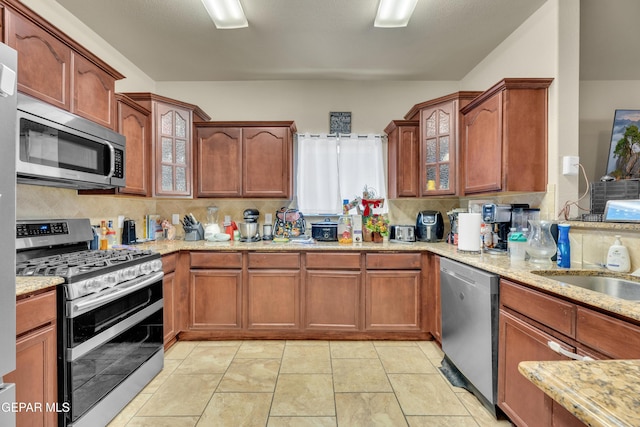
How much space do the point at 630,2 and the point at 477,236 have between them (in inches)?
77.6

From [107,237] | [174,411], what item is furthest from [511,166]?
[107,237]

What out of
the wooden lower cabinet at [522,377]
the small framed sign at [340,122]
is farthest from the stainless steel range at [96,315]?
the small framed sign at [340,122]

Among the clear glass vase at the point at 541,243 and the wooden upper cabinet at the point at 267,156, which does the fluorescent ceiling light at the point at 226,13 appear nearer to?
the wooden upper cabinet at the point at 267,156

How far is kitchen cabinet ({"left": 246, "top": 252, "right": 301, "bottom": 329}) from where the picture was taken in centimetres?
272

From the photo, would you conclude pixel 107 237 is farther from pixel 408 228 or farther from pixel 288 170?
pixel 408 228

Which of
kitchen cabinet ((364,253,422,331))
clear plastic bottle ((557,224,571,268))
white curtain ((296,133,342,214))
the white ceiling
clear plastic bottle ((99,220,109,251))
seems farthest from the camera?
white curtain ((296,133,342,214))

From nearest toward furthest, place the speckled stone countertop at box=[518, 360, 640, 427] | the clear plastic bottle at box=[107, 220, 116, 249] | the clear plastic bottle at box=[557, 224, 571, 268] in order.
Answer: the speckled stone countertop at box=[518, 360, 640, 427] → the clear plastic bottle at box=[557, 224, 571, 268] → the clear plastic bottle at box=[107, 220, 116, 249]

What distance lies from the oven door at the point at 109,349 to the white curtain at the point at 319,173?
1755 millimetres

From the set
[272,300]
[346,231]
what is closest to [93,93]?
[272,300]

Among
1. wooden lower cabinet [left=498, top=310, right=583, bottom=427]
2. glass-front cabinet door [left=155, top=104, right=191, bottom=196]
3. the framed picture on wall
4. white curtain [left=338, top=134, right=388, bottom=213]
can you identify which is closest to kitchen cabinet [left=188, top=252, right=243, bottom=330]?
glass-front cabinet door [left=155, top=104, right=191, bottom=196]

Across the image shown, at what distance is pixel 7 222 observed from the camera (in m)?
0.97

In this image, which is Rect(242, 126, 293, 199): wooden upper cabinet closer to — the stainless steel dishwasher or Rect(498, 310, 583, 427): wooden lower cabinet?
the stainless steel dishwasher

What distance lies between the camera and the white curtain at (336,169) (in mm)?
3398

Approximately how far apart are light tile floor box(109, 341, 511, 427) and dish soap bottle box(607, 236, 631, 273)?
1.05m
